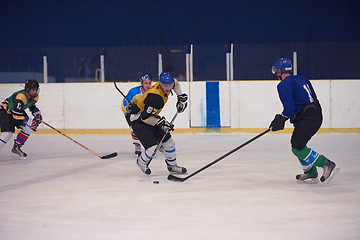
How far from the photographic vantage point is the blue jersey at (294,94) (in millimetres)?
3895

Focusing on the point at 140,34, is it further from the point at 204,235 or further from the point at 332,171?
the point at 204,235

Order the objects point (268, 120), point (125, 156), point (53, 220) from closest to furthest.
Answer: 1. point (53, 220)
2. point (125, 156)
3. point (268, 120)

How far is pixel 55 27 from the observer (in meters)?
14.0

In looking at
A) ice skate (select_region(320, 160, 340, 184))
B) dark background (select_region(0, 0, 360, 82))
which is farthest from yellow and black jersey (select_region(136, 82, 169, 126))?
dark background (select_region(0, 0, 360, 82))

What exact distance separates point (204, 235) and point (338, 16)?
1137cm

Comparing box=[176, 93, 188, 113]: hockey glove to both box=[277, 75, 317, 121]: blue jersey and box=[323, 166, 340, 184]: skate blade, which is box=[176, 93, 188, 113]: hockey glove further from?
box=[323, 166, 340, 184]: skate blade

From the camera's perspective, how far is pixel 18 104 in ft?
18.2


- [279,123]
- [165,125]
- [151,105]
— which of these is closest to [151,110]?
[151,105]

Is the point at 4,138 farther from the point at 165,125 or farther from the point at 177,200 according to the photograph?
the point at 177,200

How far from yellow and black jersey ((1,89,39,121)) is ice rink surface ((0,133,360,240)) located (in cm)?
51

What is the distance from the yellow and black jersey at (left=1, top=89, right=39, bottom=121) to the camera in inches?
220

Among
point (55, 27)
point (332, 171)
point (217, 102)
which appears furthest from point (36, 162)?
→ point (55, 27)

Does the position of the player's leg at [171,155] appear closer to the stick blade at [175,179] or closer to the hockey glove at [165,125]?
the hockey glove at [165,125]

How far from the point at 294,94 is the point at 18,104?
9.81ft
